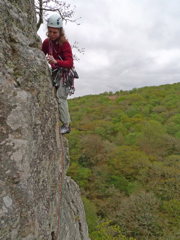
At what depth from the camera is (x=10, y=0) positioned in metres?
4.02

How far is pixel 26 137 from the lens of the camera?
3143 millimetres

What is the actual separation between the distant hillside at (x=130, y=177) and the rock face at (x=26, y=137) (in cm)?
1881

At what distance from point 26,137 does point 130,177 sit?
2862 cm

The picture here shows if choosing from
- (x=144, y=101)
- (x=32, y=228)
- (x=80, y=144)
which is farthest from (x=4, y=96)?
(x=144, y=101)

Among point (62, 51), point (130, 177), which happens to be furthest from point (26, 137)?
point (130, 177)

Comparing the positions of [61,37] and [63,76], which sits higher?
[61,37]

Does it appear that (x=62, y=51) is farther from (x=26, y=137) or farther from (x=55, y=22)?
(x=26, y=137)

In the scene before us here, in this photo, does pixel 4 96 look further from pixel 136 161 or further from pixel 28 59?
pixel 136 161

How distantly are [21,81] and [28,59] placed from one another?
19.2 inches

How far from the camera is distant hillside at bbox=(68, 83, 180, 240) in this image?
21156 millimetres

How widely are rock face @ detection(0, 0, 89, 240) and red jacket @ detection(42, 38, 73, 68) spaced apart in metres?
0.28

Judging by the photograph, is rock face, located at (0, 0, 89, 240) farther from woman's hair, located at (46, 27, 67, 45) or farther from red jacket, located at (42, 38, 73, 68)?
woman's hair, located at (46, 27, 67, 45)

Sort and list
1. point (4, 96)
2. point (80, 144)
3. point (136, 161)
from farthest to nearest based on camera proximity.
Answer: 1. point (80, 144)
2. point (136, 161)
3. point (4, 96)

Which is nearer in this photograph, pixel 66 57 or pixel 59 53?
pixel 66 57
